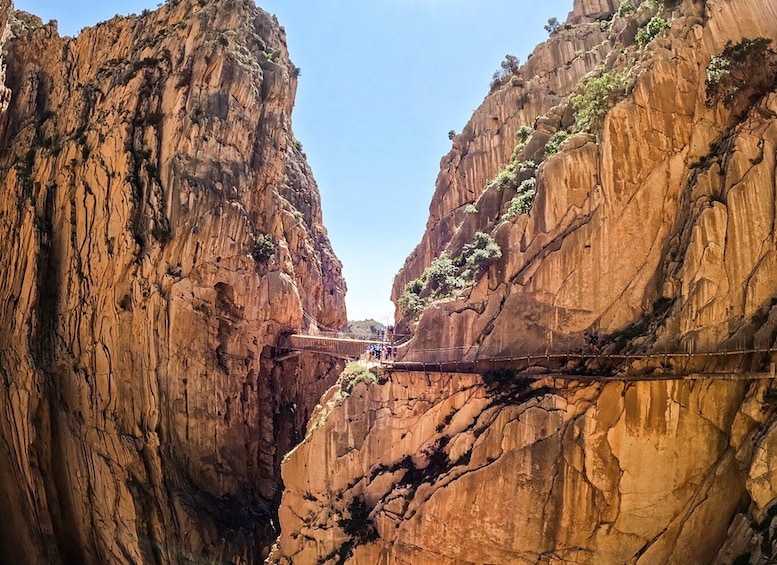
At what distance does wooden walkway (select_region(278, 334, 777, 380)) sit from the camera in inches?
630

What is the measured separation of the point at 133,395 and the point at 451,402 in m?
20.7

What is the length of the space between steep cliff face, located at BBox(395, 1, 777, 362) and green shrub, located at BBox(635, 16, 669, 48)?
8.9 inches

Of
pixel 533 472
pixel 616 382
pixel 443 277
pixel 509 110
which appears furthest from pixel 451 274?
pixel 509 110

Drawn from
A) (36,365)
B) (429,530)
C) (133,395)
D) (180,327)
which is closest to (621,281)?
(429,530)

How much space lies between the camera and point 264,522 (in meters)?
33.2

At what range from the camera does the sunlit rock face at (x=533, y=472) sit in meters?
16.4

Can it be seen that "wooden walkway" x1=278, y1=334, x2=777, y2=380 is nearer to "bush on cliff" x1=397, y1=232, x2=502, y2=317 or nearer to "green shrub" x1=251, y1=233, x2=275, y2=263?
"bush on cliff" x1=397, y1=232, x2=502, y2=317

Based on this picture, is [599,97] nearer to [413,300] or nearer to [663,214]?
[663,214]

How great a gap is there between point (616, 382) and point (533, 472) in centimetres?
385

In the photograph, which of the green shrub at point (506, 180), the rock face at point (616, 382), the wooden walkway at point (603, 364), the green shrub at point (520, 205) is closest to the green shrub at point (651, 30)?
the rock face at point (616, 382)

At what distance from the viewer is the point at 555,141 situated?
22.0m

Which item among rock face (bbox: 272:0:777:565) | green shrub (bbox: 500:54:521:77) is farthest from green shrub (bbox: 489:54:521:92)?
rock face (bbox: 272:0:777:565)

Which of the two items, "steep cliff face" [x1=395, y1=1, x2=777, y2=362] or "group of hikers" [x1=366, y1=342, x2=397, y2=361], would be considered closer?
"steep cliff face" [x1=395, y1=1, x2=777, y2=362]

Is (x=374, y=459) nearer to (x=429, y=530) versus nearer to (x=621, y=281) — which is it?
(x=429, y=530)
